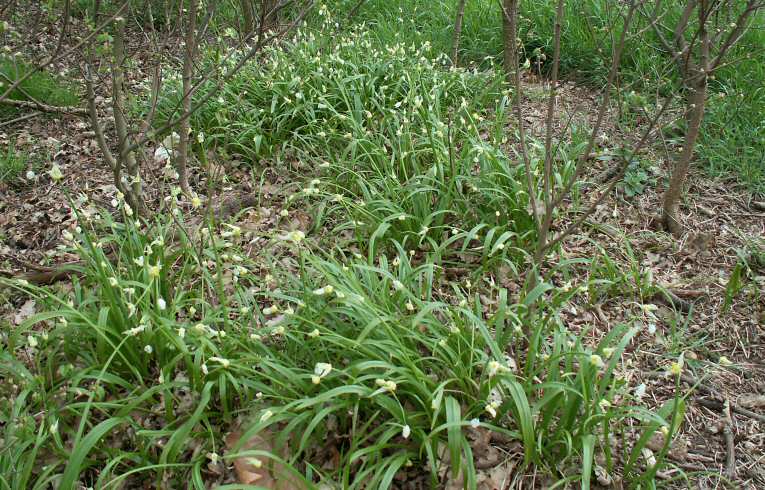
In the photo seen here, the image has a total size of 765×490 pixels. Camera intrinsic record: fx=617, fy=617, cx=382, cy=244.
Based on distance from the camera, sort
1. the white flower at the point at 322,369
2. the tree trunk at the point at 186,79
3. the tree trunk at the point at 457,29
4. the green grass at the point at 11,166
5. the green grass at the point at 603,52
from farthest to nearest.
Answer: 1. the tree trunk at the point at 457,29
2. the green grass at the point at 11,166
3. the green grass at the point at 603,52
4. the tree trunk at the point at 186,79
5. the white flower at the point at 322,369

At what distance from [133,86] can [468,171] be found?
3.30 meters

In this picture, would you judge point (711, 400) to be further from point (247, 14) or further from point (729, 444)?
point (247, 14)

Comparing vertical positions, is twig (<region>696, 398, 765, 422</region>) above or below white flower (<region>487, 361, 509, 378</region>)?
below

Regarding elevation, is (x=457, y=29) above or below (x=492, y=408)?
above

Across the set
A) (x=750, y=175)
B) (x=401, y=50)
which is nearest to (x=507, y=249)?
(x=750, y=175)

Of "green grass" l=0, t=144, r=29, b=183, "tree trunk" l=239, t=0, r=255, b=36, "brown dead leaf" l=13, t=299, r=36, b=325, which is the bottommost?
"brown dead leaf" l=13, t=299, r=36, b=325

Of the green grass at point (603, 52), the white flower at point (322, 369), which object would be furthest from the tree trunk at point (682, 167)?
the white flower at point (322, 369)

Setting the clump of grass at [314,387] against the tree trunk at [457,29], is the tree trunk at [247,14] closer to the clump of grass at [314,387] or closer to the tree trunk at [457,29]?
the tree trunk at [457,29]

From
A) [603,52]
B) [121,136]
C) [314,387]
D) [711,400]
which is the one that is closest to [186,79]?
[121,136]

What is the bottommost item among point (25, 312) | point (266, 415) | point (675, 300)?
point (675, 300)

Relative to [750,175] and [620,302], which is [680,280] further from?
[750,175]

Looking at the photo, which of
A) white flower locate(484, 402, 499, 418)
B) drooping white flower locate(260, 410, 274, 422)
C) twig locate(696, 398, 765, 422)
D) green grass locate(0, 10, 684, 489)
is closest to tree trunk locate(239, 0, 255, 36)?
green grass locate(0, 10, 684, 489)

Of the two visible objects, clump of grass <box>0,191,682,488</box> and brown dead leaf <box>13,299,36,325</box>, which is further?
brown dead leaf <box>13,299,36,325</box>

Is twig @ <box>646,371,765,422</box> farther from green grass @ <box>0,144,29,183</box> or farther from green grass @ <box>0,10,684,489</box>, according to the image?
green grass @ <box>0,144,29,183</box>
